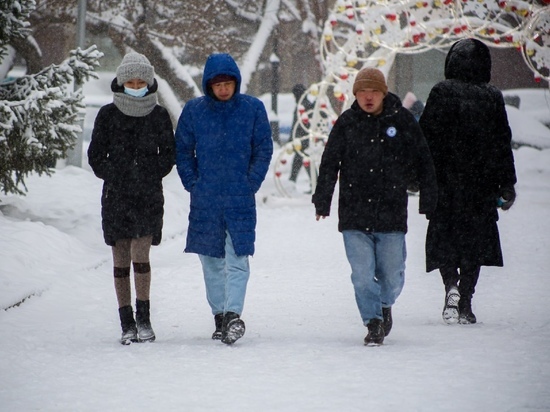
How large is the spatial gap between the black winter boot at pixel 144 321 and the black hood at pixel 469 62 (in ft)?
8.96

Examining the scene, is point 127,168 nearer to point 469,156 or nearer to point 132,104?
point 132,104

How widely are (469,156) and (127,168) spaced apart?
241cm

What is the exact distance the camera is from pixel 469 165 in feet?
22.2

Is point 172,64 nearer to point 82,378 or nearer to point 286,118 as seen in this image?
point 286,118

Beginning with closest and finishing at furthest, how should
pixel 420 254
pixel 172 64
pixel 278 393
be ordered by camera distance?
pixel 278 393 < pixel 420 254 < pixel 172 64

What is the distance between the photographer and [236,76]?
20.1 ft

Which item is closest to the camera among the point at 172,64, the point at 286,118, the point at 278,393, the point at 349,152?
the point at 278,393

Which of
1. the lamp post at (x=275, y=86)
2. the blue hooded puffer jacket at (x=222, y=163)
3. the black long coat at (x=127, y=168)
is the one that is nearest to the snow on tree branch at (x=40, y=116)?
the black long coat at (x=127, y=168)

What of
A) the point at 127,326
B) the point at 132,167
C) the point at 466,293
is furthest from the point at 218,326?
the point at 466,293

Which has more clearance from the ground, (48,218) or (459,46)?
(459,46)

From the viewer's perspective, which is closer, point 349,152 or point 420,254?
point 349,152

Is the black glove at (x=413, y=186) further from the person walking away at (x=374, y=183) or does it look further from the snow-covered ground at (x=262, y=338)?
the snow-covered ground at (x=262, y=338)

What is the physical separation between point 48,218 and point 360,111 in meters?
6.20

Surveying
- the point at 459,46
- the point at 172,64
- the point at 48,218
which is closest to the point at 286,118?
the point at 172,64
